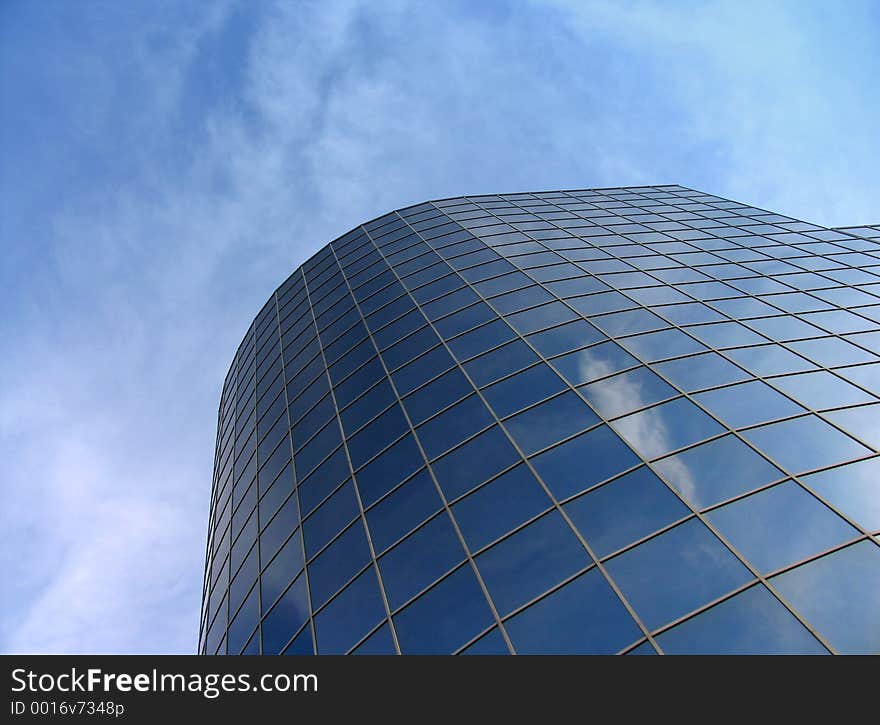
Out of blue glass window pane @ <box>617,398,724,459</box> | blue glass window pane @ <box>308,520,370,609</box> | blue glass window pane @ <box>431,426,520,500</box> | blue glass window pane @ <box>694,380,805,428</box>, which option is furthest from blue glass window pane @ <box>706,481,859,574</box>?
blue glass window pane @ <box>308,520,370,609</box>

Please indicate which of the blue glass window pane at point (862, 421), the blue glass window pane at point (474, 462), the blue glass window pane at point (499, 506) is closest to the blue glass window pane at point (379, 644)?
the blue glass window pane at point (499, 506)

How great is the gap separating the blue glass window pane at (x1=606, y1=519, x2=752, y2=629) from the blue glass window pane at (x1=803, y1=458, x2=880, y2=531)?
2.75m

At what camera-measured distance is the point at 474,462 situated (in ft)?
54.1

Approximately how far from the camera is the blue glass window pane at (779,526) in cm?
1142

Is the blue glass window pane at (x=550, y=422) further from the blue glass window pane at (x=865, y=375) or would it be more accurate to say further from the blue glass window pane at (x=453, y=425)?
the blue glass window pane at (x=865, y=375)

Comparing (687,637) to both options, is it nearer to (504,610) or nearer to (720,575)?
(720,575)

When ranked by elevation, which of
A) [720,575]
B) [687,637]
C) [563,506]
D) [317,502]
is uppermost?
[317,502]

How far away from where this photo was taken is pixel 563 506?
14016 mm

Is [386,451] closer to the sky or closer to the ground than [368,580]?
closer to the sky

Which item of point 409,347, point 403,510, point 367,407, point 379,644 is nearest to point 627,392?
point 403,510

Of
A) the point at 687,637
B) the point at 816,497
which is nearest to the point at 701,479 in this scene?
the point at 816,497

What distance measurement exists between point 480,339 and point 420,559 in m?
9.05

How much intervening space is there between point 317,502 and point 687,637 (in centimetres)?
1217

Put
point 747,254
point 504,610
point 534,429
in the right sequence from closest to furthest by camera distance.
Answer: point 504,610 < point 534,429 < point 747,254
